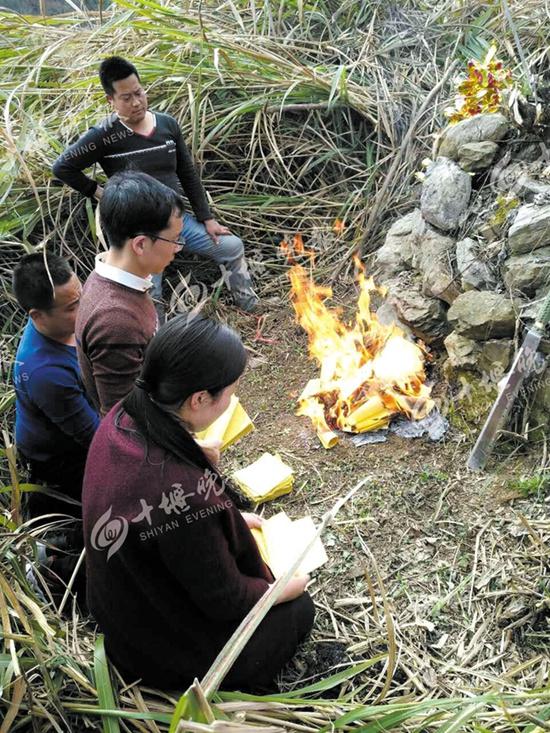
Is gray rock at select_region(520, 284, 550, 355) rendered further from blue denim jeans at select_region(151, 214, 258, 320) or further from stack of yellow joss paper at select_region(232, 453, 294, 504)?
blue denim jeans at select_region(151, 214, 258, 320)

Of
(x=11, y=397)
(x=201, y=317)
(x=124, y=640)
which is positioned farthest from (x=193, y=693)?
(x=11, y=397)

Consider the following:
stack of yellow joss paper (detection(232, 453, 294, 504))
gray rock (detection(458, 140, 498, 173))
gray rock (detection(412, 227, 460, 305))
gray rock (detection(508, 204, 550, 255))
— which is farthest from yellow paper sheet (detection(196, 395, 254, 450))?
gray rock (detection(458, 140, 498, 173))

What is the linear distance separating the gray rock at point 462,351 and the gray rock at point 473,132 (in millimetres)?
1173

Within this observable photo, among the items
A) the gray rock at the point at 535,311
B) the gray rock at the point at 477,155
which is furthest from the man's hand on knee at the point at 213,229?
the gray rock at the point at 535,311

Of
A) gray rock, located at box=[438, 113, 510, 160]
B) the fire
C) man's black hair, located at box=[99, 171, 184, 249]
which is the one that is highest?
man's black hair, located at box=[99, 171, 184, 249]

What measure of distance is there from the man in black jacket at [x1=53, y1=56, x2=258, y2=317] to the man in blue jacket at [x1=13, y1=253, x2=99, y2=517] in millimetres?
1355

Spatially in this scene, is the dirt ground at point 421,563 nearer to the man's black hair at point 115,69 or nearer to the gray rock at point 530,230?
the gray rock at point 530,230

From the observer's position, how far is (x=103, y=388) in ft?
7.40

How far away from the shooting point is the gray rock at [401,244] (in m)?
3.59

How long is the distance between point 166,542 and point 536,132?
116 inches

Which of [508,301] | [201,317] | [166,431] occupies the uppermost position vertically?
[201,317]

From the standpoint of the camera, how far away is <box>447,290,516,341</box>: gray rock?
2.84 m

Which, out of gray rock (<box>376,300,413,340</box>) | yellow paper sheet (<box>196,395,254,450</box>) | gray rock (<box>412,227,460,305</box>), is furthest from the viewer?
gray rock (<box>376,300,413,340</box>)

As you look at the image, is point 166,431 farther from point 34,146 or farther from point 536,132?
point 34,146
